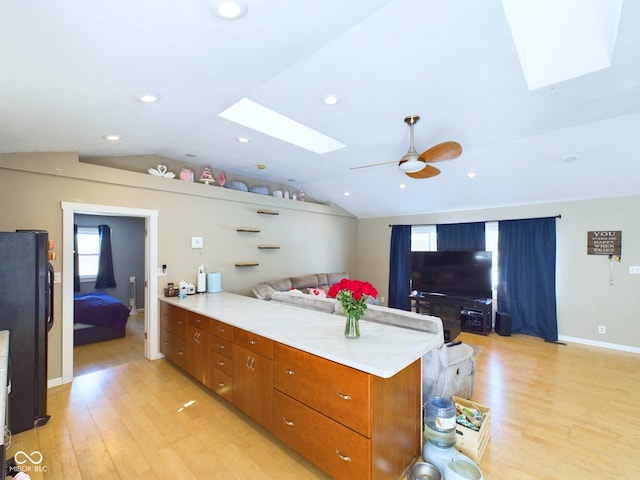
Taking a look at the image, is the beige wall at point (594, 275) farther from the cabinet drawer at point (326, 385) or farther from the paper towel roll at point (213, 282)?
the paper towel roll at point (213, 282)

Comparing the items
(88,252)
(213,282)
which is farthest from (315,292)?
(88,252)

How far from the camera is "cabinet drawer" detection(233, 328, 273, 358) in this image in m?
2.27

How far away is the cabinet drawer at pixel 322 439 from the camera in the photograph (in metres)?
1.67

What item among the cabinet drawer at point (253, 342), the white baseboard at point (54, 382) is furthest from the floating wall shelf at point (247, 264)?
the white baseboard at point (54, 382)

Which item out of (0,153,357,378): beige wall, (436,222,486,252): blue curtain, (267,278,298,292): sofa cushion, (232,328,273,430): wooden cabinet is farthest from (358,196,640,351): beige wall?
(232,328,273,430): wooden cabinet

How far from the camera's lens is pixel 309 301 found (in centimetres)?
347

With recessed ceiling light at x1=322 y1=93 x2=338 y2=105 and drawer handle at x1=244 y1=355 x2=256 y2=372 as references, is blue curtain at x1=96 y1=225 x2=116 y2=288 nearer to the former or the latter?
drawer handle at x1=244 y1=355 x2=256 y2=372

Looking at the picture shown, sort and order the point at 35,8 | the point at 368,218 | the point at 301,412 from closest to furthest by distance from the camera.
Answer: the point at 35,8 → the point at 301,412 → the point at 368,218

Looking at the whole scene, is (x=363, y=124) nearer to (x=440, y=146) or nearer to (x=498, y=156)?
(x=440, y=146)

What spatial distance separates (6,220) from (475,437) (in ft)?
15.3

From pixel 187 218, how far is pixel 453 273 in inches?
195

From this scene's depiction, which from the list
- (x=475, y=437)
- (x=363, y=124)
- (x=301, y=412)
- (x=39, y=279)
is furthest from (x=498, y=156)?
(x=39, y=279)

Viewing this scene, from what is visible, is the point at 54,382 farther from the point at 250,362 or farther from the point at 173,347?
the point at 250,362

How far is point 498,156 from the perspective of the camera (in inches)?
160
